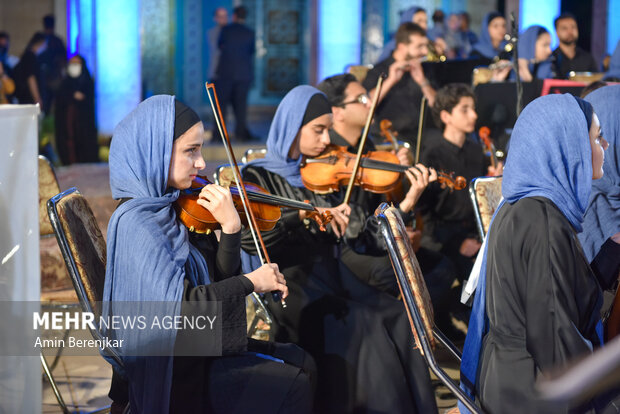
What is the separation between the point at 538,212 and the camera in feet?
6.00

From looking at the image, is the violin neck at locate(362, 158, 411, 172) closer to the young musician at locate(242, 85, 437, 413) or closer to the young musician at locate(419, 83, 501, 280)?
the young musician at locate(242, 85, 437, 413)

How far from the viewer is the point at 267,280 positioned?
201cm

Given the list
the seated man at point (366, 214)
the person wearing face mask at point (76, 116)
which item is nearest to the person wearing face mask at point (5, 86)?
the person wearing face mask at point (76, 116)

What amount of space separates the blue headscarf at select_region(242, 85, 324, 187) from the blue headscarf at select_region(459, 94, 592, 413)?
118cm

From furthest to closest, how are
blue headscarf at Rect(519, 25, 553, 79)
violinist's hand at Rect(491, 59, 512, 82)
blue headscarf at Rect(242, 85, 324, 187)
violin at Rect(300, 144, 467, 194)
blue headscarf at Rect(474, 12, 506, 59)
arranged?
blue headscarf at Rect(474, 12, 506, 59), blue headscarf at Rect(519, 25, 553, 79), violinist's hand at Rect(491, 59, 512, 82), violin at Rect(300, 144, 467, 194), blue headscarf at Rect(242, 85, 324, 187)

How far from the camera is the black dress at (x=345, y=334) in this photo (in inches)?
97.4

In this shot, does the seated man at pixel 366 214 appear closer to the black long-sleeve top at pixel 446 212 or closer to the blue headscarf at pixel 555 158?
the black long-sleeve top at pixel 446 212

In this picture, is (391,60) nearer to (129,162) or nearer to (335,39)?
(129,162)

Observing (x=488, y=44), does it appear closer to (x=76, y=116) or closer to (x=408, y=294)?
(x=76, y=116)

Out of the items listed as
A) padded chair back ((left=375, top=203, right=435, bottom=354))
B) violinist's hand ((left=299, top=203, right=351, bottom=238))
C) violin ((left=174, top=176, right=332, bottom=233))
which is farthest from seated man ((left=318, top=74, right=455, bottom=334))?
padded chair back ((left=375, top=203, right=435, bottom=354))

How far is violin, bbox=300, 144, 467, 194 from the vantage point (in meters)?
3.08

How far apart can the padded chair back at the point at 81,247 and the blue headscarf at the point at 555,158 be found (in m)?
1.08

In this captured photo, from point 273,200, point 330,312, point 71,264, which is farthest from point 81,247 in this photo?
point 330,312

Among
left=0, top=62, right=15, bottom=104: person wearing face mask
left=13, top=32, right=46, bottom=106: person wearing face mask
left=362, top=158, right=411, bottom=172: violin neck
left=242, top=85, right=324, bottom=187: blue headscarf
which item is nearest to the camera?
left=242, top=85, right=324, bottom=187: blue headscarf
